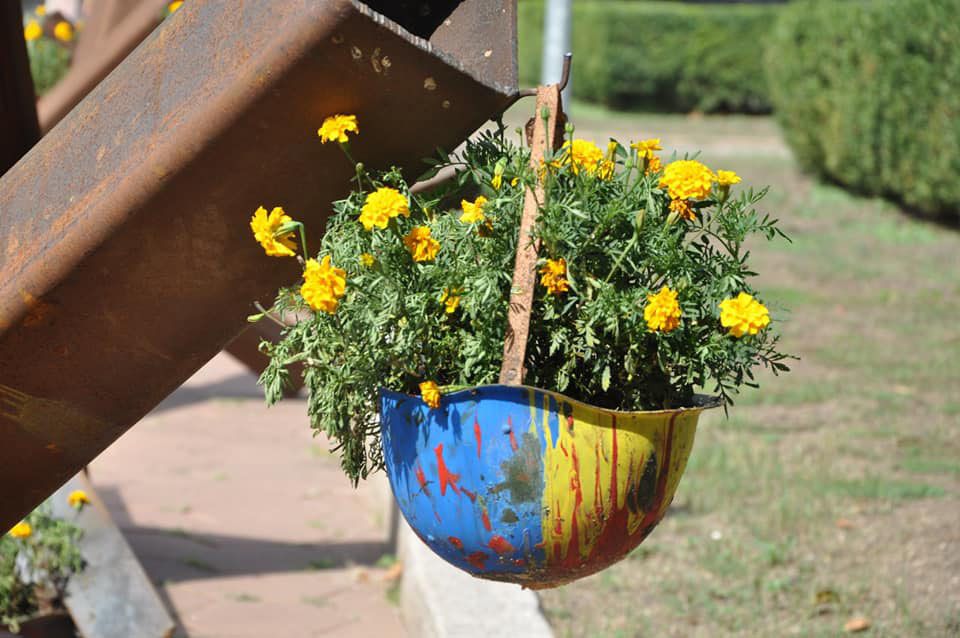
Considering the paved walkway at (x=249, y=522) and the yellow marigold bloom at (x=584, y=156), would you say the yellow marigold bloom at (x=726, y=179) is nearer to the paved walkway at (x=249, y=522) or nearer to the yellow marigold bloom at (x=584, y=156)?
the yellow marigold bloom at (x=584, y=156)

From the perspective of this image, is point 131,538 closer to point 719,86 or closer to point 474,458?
point 474,458

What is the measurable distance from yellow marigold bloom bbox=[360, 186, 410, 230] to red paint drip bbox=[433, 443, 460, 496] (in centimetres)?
34

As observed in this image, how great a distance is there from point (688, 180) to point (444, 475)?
1.85 ft

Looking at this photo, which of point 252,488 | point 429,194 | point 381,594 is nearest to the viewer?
point 429,194

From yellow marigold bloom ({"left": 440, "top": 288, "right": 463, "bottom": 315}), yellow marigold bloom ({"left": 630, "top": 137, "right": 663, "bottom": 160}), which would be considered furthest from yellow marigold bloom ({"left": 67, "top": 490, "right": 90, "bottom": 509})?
yellow marigold bloom ({"left": 630, "top": 137, "right": 663, "bottom": 160})

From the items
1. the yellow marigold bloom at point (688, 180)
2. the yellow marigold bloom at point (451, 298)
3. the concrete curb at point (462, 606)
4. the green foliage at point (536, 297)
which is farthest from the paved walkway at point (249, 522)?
the yellow marigold bloom at point (688, 180)

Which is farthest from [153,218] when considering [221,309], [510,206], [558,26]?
[558,26]

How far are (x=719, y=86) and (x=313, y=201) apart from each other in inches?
695

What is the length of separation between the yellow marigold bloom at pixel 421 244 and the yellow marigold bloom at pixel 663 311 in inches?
12.4

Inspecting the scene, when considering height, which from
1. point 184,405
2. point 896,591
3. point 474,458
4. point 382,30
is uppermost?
point 382,30

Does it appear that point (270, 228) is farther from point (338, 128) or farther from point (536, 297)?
point (536, 297)

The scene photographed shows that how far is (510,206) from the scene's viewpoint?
1.71 metres

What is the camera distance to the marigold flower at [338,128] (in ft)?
5.27

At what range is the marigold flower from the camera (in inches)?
63.2
